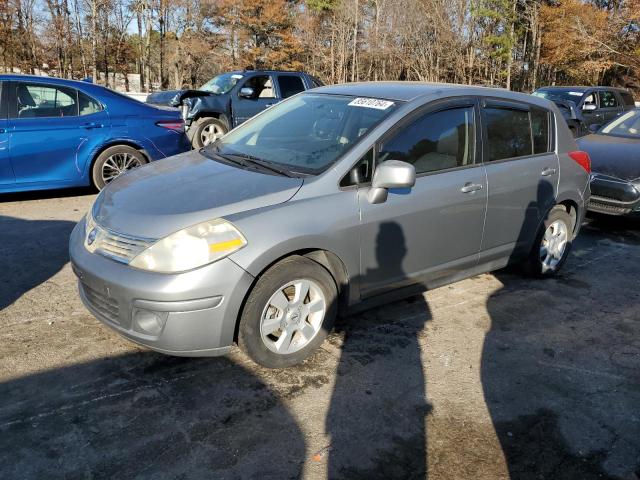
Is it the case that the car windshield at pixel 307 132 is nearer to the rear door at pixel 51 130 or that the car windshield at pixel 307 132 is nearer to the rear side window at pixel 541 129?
the rear side window at pixel 541 129

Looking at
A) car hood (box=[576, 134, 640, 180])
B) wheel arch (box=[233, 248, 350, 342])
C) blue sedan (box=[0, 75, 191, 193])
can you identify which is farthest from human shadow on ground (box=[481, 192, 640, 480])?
blue sedan (box=[0, 75, 191, 193])

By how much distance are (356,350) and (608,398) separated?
60.4 inches

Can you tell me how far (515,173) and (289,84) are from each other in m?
7.95

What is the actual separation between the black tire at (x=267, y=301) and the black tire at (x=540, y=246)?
2366 mm

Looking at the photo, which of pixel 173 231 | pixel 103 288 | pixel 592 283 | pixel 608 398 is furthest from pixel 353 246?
pixel 592 283

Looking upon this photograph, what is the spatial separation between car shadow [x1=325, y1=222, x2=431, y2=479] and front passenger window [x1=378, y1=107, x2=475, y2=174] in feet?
1.68

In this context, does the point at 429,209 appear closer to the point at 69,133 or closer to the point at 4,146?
the point at 69,133

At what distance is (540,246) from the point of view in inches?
193

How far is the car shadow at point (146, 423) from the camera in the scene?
2463mm

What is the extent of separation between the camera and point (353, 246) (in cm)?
342

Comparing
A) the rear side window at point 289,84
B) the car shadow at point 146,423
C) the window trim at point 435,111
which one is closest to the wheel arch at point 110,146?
the car shadow at point 146,423

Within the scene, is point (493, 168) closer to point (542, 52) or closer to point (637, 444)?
point (637, 444)

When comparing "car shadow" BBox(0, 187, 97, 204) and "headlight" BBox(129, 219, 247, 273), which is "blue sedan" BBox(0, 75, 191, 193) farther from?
"headlight" BBox(129, 219, 247, 273)

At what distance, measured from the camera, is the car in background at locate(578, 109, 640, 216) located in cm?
672
